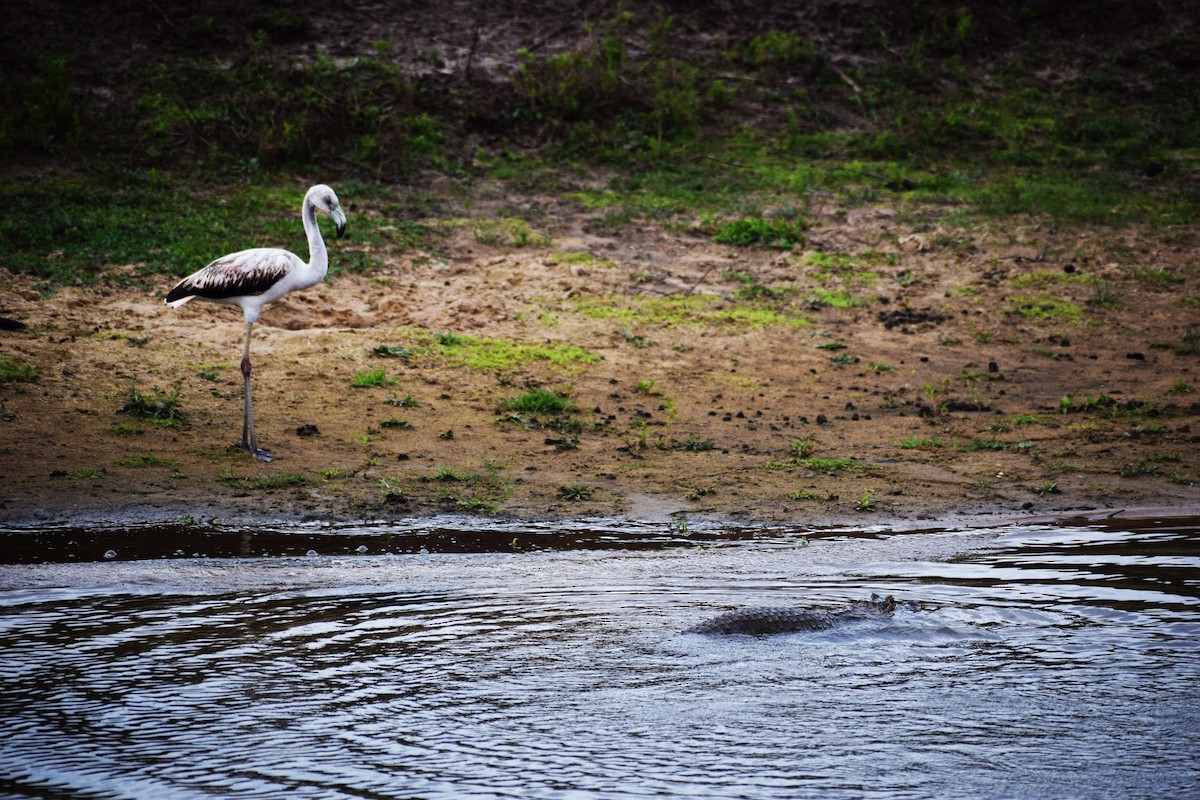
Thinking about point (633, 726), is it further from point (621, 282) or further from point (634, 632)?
point (621, 282)

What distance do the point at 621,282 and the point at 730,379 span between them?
2235mm

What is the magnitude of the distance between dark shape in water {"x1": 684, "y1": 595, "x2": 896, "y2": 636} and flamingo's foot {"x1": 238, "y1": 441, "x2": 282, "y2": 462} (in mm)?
4095

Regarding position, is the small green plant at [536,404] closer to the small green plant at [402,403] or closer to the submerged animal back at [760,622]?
the small green plant at [402,403]

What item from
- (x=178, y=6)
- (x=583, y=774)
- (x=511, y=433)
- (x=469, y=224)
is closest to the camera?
(x=583, y=774)

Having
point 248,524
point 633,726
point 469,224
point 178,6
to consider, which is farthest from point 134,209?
point 633,726

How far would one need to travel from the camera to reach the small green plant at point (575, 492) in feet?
26.2

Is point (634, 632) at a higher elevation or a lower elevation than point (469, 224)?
lower

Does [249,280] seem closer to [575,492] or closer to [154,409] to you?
[154,409]

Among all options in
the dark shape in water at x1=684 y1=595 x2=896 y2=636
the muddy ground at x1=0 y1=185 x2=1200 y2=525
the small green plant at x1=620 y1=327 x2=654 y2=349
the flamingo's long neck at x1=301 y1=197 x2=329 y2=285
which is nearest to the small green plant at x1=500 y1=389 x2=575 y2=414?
the muddy ground at x1=0 y1=185 x2=1200 y2=525

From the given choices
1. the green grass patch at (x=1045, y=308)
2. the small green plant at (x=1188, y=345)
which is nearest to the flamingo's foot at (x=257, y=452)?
the green grass patch at (x=1045, y=308)

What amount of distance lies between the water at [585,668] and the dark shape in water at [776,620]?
5 centimetres

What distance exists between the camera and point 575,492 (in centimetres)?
800

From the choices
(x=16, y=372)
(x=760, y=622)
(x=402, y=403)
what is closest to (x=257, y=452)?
(x=402, y=403)

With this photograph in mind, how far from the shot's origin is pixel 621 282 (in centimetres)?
1220
